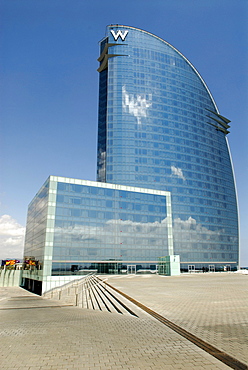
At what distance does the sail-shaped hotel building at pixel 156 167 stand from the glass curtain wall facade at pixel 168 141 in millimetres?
361

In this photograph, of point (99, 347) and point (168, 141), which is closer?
point (99, 347)

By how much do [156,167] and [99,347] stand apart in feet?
277

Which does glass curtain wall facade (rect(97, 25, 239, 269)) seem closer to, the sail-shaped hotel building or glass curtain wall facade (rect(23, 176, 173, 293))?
the sail-shaped hotel building

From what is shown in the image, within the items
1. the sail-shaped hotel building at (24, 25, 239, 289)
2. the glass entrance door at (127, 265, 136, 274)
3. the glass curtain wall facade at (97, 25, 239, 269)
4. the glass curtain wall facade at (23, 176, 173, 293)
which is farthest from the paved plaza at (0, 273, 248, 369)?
the glass curtain wall facade at (97, 25, 239, 269)

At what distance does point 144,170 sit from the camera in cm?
8969

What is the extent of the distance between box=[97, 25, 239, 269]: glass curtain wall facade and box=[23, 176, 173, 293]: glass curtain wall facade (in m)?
23.9

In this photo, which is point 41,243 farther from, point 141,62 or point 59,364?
point 141,62

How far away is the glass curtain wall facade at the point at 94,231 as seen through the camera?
5100 centimetres

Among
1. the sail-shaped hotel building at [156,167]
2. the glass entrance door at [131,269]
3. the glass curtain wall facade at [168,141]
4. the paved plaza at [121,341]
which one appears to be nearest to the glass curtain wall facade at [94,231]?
the glass entrance door at [131,269]

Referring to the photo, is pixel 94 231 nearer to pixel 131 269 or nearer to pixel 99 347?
pixel 131 269

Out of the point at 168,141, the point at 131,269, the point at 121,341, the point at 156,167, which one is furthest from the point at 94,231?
the point at 168,141

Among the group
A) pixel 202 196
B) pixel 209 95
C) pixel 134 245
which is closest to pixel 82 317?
pixel 134 245

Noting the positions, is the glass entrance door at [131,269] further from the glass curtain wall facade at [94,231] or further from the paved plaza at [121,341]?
the paved plaza at [121,341]

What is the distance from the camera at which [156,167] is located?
91.9 metres
